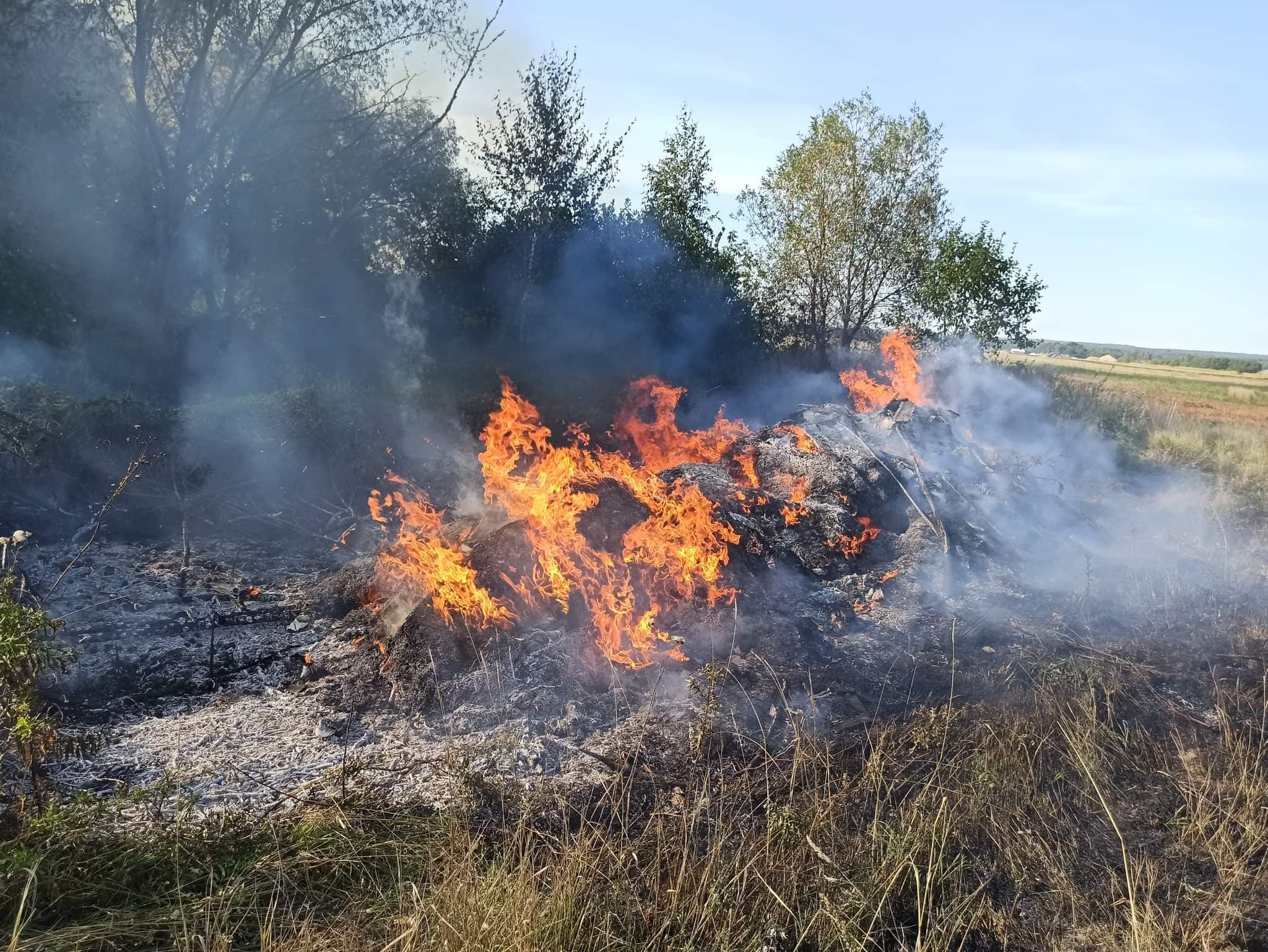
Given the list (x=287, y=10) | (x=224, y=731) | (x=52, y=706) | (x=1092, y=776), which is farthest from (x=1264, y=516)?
(x=287, y=10)

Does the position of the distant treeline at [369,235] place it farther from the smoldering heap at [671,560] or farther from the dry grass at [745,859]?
the dry grass at [745,859]

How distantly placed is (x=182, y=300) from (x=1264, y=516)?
1956 cm

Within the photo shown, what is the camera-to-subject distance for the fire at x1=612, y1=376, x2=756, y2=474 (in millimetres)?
11188

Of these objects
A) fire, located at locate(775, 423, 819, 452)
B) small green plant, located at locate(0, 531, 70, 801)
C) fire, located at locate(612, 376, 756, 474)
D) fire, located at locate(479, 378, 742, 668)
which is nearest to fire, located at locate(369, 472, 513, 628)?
fire, located at locate(479, 378, 742, 668)

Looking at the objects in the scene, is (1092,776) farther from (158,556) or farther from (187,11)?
(187,11)

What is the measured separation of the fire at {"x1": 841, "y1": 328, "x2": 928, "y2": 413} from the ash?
415 cm

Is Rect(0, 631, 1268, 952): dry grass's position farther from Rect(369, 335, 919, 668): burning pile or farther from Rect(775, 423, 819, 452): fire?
Rect(775, 423, 819, 452): fire

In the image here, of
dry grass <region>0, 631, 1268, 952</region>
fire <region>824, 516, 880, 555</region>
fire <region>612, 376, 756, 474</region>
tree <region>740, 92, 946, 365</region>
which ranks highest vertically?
tree <region>740, 92, 946, 365</region>

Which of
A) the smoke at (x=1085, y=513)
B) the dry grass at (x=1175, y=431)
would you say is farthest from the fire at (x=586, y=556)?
the dry grass at (x=1175, y=431)

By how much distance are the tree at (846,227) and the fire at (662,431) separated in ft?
17.5

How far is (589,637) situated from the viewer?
20.5ft

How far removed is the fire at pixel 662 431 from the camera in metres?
11.2

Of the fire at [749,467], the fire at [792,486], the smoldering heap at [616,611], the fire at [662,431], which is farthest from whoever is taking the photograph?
the fire at [662,431]

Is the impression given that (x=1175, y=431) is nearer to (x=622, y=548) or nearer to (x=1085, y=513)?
(x=1085, y=513)
